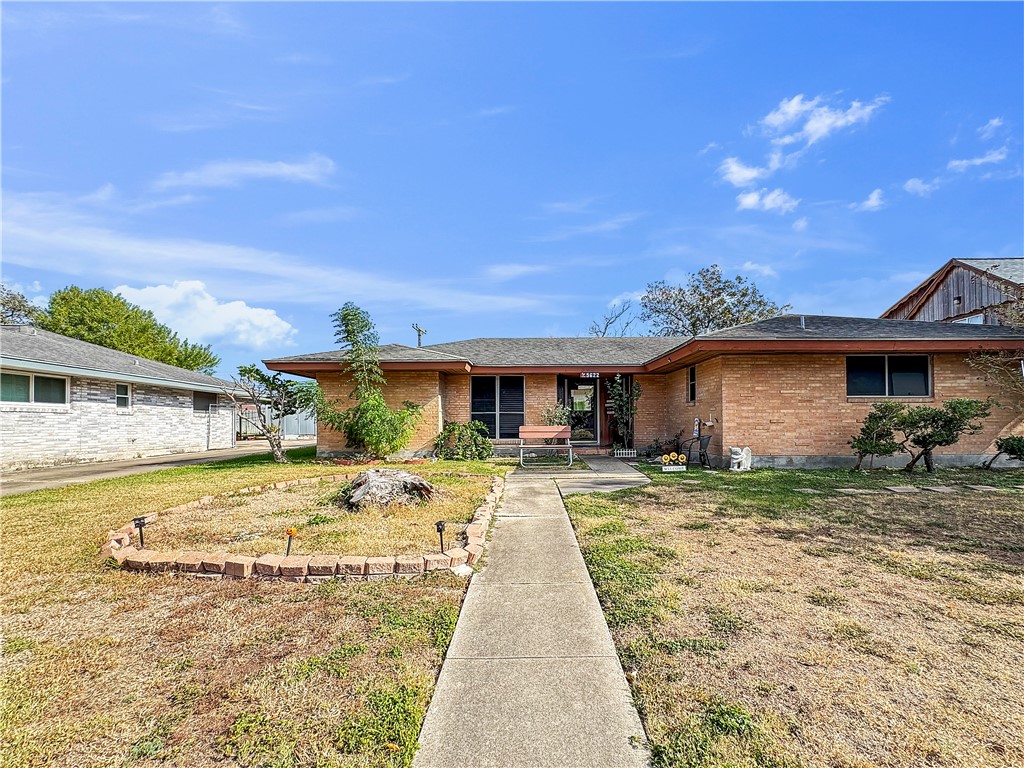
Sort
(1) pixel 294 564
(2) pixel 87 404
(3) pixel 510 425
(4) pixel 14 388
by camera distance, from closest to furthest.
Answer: (1) pixel 294 564, (4) pixel 14 388, (2) pixel 87 404, (3) pixel 510 425

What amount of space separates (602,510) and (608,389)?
835 centimetres

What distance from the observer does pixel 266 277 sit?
19.9 m

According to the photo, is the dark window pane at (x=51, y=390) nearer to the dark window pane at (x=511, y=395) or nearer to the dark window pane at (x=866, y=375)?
the dark window pane at (x=511, y=395)

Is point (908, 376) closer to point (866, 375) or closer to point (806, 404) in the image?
point (866, 375)

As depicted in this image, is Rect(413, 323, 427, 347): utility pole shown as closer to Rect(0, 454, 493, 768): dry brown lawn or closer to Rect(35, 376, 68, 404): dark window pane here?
Rect(35, 376, 68, 404): dark window pane

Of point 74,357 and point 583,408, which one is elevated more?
point 74,357

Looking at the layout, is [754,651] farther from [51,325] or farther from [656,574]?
[51,325]

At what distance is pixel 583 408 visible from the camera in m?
15.1

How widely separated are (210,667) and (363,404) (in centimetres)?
963

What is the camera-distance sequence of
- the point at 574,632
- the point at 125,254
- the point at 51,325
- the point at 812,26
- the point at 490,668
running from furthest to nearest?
the point at 51,325, the point at 125,254, the point at 812,26, the point at 574,632, the point at 490,668

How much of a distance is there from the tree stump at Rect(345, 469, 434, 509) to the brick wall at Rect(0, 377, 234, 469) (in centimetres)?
1077

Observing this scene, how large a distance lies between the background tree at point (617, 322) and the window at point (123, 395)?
98.6 feet

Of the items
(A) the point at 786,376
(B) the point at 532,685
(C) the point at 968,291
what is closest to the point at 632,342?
(A) the point at 786,376

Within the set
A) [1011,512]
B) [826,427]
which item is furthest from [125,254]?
[1011,512]
